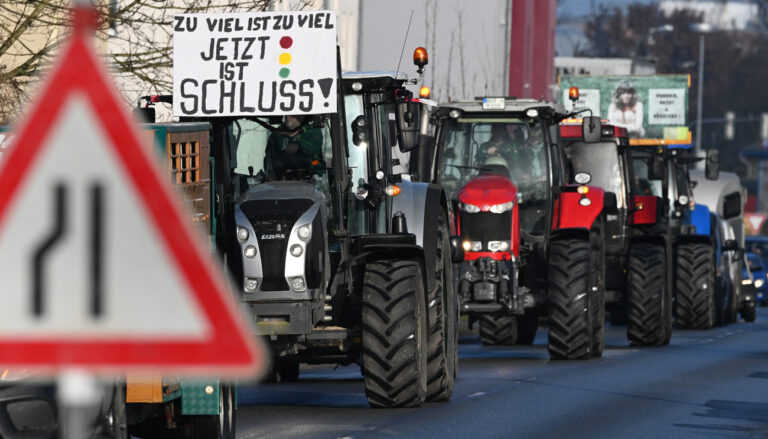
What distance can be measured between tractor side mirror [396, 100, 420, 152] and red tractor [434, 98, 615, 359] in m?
5.20

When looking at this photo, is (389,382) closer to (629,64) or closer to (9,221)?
(9,221)

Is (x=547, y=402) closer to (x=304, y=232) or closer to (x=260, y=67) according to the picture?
(x=304, y=232)

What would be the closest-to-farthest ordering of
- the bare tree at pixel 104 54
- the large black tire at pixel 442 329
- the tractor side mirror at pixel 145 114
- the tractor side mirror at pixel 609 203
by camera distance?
the tractor side mirror at pixel 145 114 → the large black tire at pixel 442 329 → the bare tree at pixel 104 54 → the tractor side mirror at pixel 609 203

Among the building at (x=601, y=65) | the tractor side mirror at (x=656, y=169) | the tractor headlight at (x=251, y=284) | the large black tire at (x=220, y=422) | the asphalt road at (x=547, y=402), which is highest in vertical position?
the building at (x=601, y=65)

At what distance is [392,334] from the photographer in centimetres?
1360

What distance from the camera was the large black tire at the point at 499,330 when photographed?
2419 cm

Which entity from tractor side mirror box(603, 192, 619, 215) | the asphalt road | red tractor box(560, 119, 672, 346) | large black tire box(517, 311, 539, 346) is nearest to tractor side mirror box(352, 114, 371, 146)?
the asphalt road

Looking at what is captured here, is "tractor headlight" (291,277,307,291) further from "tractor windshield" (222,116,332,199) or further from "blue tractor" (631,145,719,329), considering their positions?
"blue tractor" (631,145,719,329)

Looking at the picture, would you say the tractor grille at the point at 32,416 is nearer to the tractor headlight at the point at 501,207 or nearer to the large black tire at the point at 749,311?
the tractor headlight at the point at 501,207

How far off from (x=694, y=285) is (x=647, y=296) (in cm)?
458

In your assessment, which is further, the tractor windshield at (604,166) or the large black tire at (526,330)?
the large black tire at (526,330)

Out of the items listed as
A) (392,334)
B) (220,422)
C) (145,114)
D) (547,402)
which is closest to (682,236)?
(547,402)

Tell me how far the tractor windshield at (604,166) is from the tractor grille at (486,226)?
5.04m

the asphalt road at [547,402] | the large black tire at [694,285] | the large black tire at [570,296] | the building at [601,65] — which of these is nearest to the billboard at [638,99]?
the large black tire at [694,285]
